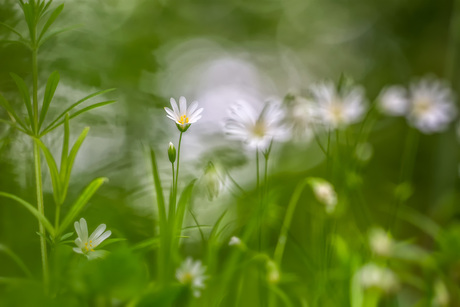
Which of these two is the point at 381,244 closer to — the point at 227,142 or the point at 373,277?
the point at 373,277

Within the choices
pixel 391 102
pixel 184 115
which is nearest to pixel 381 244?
pixel 391 102

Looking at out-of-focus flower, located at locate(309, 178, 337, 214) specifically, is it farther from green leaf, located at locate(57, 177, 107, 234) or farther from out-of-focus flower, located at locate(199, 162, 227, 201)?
green leaf, located at locate(57, 177, 107, 234)

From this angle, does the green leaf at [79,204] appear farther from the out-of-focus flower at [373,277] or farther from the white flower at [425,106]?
the white flower at [425,106]

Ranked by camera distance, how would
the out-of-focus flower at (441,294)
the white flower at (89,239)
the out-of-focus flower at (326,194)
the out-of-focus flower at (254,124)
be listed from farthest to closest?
the out-of-focus flower at (441,294) → the out-of-focus flower at (326,194) → the out-of-focus flower at (254,124) → the white flower at (89,239)

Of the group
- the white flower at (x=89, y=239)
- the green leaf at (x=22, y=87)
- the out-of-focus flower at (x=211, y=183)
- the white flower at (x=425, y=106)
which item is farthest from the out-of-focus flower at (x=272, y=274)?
the white flower at (x=425, y=106)

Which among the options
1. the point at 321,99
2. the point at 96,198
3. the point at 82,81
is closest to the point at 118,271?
the point at 96,198

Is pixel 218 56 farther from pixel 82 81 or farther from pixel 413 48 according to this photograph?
pixel 82 81

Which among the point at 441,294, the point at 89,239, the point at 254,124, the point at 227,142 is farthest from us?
the point at 227,142
